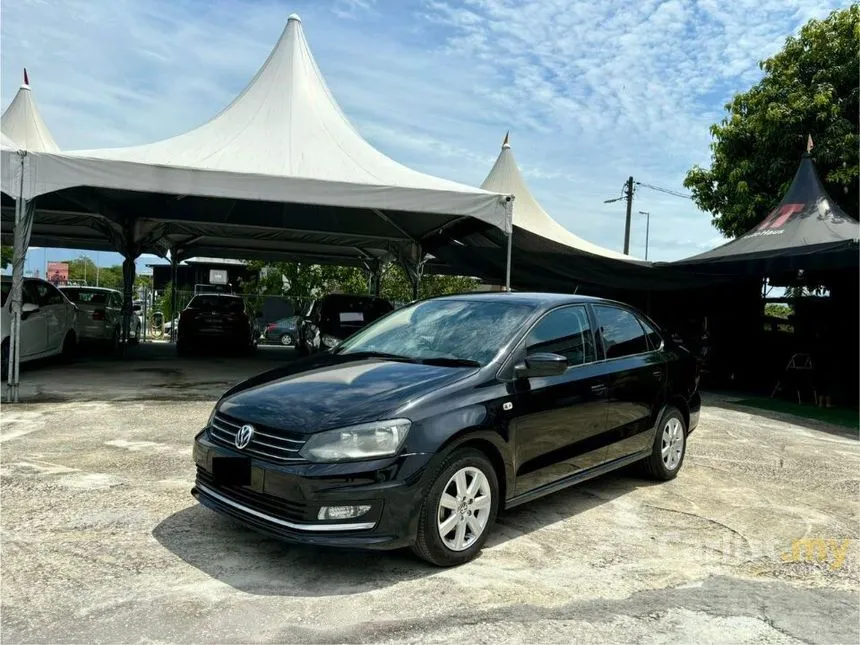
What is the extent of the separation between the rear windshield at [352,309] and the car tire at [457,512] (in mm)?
9115

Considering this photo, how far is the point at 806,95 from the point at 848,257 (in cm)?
671

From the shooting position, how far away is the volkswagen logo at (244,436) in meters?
3.47

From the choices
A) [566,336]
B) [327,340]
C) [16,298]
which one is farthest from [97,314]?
[566,336]

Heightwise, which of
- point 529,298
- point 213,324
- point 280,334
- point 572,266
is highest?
point 572,266

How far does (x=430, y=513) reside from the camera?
3357 mm

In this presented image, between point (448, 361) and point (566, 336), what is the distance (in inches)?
39.5

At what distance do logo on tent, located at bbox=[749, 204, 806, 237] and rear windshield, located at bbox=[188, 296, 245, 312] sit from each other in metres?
11.5

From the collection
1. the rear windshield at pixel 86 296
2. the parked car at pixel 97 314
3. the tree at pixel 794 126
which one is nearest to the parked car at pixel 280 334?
the parked car at pixel 97 314

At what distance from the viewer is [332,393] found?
3.61m

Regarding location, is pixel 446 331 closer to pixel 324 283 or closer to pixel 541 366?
pixel 541 366

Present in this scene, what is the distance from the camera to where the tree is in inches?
561

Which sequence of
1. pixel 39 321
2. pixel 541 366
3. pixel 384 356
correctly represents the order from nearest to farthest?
pixel 541 366
pixel 384 356
pixel 39 321

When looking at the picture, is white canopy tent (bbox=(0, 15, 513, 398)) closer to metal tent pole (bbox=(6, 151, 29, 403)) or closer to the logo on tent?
metal tent pole (bbox=(6, 151, 29, 403))

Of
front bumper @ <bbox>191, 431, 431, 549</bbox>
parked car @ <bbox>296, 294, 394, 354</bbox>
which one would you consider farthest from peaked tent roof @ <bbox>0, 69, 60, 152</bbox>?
front bumper @ <bbox>191, 431, 431, 549</bbox>
